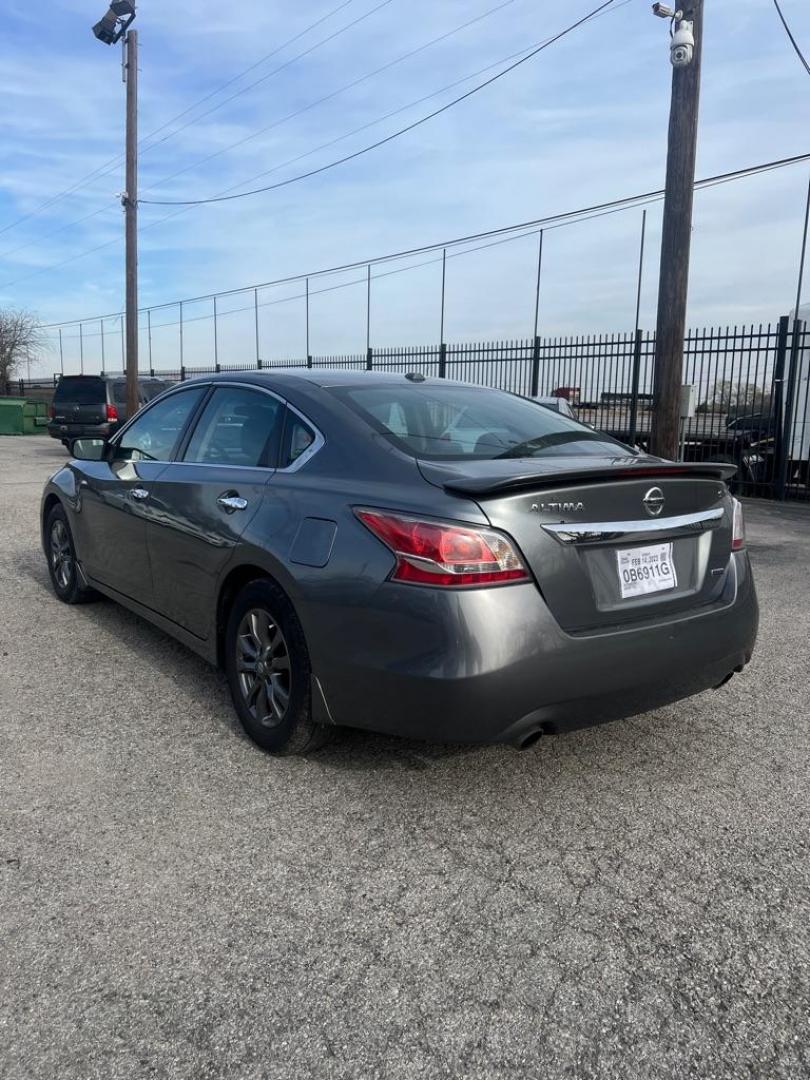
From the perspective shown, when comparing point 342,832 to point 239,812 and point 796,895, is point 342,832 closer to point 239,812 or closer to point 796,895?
point 239,812

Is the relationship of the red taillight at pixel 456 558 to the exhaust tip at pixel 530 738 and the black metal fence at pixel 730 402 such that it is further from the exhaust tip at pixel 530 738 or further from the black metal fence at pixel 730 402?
the black metal fence at pixel 730 402

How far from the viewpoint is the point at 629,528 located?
2930 millimetres

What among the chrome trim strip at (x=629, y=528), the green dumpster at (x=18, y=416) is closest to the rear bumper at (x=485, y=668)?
the chrome trim strip at (x=629, y=528)

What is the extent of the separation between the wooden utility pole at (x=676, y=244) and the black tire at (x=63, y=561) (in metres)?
→ 5.67

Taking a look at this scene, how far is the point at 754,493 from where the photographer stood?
41.8ft

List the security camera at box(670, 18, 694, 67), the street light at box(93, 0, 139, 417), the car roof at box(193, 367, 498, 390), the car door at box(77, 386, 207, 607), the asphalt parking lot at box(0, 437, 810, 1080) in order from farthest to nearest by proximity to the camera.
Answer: the street light at box(93, 0, 139, 417) < the security camera at box(670, 18, 694, 67) < the car door at box(77, 386, 207, 607) < the car roof at box(193, 367, 498, 390) < the asphalt parking lot at box(0, 437, 810, 1080)

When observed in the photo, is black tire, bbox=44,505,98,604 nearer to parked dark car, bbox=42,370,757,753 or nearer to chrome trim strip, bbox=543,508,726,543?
parked dark car, bbox=42,370,757,753

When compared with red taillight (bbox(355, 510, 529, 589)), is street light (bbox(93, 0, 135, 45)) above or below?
above

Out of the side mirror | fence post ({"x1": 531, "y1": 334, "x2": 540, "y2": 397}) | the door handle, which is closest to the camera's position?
the door handle

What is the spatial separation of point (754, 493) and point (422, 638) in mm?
11332

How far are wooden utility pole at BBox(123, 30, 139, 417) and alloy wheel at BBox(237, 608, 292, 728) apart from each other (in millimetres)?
16147

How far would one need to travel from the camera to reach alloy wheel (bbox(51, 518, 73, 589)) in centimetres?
568

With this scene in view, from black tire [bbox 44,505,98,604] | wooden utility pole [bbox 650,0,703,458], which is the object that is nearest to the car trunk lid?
black tire [bbox 44,505,98,604]

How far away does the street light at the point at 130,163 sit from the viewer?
17.9 m
